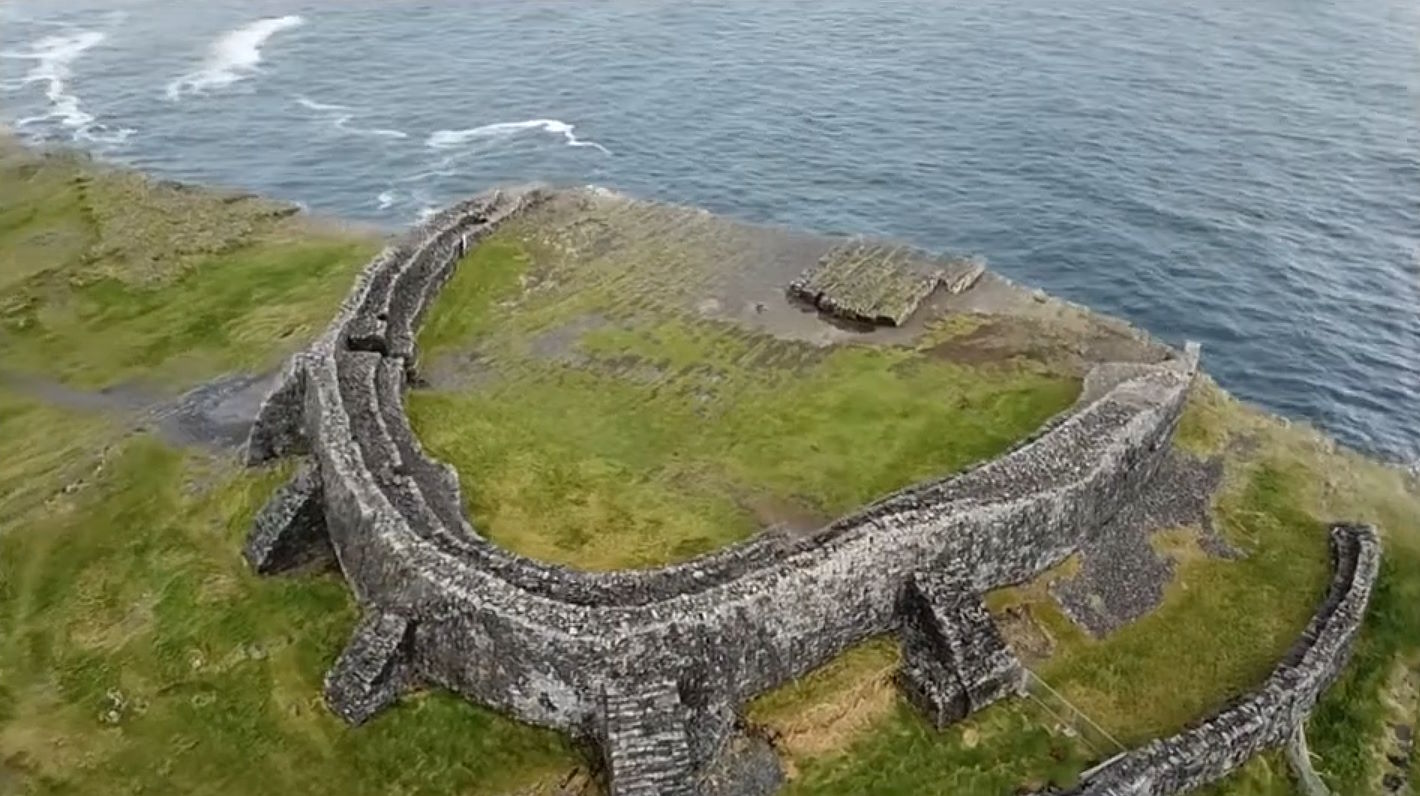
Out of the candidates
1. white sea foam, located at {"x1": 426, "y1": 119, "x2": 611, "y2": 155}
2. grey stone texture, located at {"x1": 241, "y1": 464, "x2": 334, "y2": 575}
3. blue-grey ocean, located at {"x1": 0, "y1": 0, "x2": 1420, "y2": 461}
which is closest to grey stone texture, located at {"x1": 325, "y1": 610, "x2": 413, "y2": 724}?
grey stone texture, located at {"x1": 241, "y1": 464, "x2": 334, "y2": 575}

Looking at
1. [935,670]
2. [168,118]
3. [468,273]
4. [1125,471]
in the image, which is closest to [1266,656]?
[1125,471]

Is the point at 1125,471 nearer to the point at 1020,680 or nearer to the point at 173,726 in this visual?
the point at 1020,680

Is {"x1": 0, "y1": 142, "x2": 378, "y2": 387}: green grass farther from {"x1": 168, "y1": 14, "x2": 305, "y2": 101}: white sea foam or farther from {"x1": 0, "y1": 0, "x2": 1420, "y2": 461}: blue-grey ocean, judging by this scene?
{"x1": 168, "y1": 14, "x2": 305, "y2": 101}: white sea foam

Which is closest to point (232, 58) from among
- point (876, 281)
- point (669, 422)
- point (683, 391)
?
point (876, 281)

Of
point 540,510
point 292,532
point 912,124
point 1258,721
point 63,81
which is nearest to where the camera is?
point 1258,721

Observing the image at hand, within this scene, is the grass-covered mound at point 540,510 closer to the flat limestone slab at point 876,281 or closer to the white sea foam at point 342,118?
the flat limestone slab at point 876,281

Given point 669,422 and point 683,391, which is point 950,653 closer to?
point 669,422

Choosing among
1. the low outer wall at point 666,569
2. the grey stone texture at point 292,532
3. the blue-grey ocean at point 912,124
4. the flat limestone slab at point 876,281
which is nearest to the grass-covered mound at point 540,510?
the grey stone texture at point 292,532
